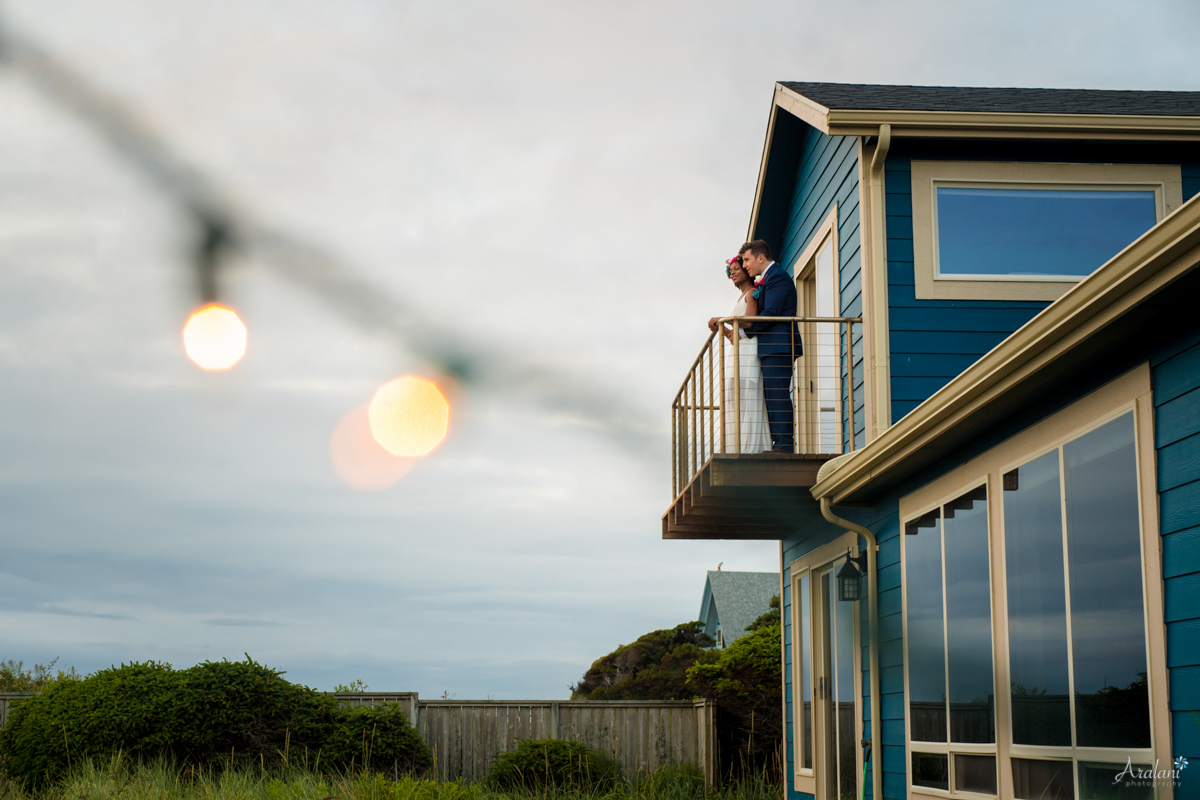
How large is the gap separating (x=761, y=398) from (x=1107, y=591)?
4379mm

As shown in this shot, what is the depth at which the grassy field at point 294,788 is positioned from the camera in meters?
8.79

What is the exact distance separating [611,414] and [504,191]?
1056mm

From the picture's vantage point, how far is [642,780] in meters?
12.3

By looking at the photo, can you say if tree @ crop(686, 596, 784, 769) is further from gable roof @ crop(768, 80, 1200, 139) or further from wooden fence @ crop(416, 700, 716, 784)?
gable roof @ crop(768, 80, 1200, 139)

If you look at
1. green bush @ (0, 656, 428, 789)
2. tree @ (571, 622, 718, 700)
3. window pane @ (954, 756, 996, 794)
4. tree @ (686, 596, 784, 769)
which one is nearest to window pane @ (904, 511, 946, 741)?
window pane @ (954, 756, 996, 794)

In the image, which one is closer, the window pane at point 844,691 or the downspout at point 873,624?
the downspout at point 873,624

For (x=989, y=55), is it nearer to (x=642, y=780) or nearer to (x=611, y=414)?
(x=642, y=780)

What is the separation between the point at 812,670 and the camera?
9.73 m

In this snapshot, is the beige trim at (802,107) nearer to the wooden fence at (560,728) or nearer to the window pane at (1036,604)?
the window pane at (1036,604)

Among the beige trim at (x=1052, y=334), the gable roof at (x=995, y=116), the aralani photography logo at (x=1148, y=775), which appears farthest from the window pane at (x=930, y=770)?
the gable roof at (x=995, y=116)

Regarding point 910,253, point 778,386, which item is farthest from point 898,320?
point 778,386

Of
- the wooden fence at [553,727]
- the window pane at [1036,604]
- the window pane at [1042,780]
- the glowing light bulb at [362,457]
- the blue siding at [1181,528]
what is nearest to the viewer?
the blue siding at [1181,528]

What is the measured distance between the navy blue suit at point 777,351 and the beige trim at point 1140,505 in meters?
2.13

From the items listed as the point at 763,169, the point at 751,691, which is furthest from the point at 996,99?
the point at 751,691
